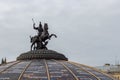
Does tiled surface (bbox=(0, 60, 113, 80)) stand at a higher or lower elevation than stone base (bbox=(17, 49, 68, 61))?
lower

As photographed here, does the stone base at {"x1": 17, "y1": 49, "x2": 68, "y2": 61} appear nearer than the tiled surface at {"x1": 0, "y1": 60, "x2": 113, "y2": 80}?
No

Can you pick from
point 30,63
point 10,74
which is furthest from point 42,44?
point 10,74

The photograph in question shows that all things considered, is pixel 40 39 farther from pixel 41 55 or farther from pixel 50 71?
pixel 50 71

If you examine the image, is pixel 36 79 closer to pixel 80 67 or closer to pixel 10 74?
pixel 10 74

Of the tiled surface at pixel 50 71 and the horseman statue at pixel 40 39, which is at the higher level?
the horseman statue at pixel 40 39

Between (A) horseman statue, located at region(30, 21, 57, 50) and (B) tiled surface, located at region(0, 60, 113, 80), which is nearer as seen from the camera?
(B) tiled surface, located at region(0, 60, 113, 80)

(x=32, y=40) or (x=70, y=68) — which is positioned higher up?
(x=32, y=40)

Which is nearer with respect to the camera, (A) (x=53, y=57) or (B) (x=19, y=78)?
(B) (x=19, y=78)

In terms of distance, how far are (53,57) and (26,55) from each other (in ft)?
5.74

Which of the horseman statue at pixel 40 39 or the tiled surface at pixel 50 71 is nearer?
the tiled surface at pixel 50 71

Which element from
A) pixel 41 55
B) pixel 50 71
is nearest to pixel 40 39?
pixel 41 55

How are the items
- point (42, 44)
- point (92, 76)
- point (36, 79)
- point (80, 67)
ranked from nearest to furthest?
point (36, 79) < point (92, 76) < point (80, 67) < point (42, 44)

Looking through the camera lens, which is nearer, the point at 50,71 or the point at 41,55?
the point at 50,71

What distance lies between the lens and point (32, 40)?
91.4ft
